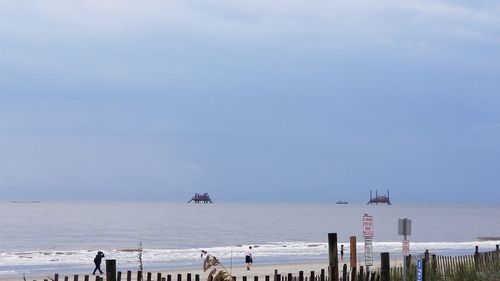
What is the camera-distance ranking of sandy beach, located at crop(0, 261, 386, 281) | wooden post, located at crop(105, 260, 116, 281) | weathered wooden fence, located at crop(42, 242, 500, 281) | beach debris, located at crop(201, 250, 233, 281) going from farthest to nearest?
1. sandy beach, located at crop(0, 261, 386, 281)
2. weathered wooden fence, located at crop(42, 242, 500, 281)
3. wooden post, located at crop(105, 260, 116, 281)
4. beach debris, located at crop(201, 250, 233, 281)

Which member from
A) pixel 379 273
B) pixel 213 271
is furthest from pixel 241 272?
pixel 213 271

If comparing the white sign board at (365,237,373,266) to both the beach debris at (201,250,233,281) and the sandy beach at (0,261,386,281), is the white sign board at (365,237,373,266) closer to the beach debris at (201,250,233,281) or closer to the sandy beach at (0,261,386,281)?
the beach debris at (201,250,233,281)

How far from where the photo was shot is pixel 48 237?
78312 mm

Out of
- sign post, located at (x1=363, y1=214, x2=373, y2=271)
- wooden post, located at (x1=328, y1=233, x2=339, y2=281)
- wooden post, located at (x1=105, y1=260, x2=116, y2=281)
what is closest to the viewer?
wooden post, located at (x1=105, y1=260, x2=116, y2=281)

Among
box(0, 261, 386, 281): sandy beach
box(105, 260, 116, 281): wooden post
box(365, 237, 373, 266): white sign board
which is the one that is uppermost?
box(365, 237, 373, 266): white sign board

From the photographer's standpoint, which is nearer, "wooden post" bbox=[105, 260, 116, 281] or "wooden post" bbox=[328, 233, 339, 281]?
"wooden post" bbox=[105, 260, 116, 281]

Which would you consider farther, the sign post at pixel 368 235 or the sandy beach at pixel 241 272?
the sandy beach at pixel 241 272

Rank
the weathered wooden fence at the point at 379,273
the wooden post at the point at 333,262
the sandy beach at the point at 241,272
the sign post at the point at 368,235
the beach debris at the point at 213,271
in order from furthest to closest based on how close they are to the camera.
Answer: the sandy beach at the point at 241,272 → the sign post at the point at 368,235 → the wooden post at the point at 333,262 → the weathered wooden fence at the point at 379,273 → the beach debris at the point at 213,271

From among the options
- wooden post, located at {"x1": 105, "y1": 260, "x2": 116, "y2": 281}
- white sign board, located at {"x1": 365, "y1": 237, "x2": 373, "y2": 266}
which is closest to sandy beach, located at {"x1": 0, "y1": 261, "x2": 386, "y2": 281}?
white sign board, located at {"x1": 365, "y1": 237, "x2": 373, "y2": 266}

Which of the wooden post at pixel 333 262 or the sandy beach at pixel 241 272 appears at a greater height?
the wooden post at pixel 333 262

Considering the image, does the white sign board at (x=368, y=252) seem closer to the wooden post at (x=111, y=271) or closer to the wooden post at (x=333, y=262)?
the wooden post at (x=333, y=262)

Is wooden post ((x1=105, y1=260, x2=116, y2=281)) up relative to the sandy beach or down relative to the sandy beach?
up

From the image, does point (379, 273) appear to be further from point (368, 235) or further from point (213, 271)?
point (213, 271)

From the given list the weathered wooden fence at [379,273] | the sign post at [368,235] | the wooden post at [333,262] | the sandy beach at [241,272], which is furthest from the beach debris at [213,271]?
the sandy beach at [241,272]
